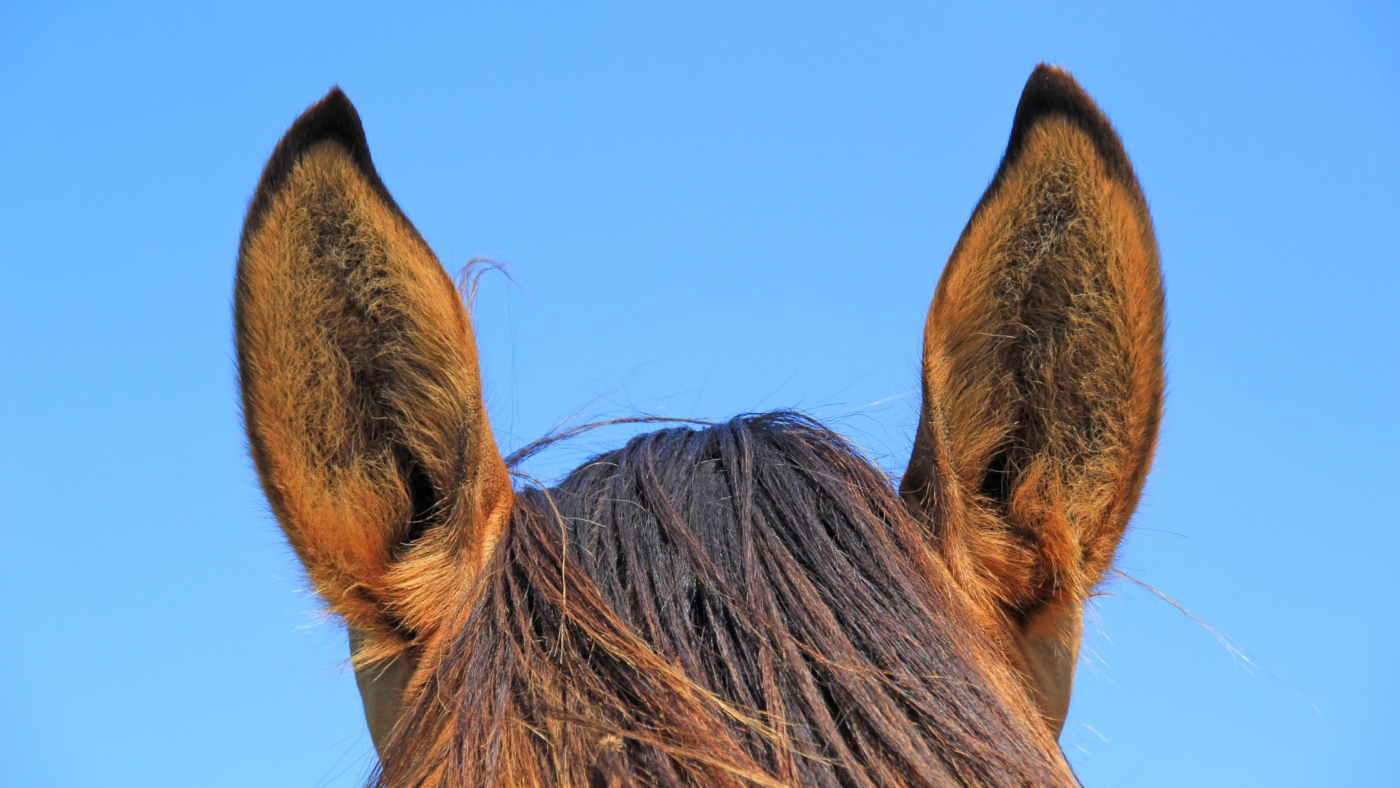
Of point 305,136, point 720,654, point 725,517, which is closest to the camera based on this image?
point 720,654

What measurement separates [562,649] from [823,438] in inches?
24.7

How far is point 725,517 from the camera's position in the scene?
1.50 meters

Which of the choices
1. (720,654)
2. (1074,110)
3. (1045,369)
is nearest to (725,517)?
(720,654)

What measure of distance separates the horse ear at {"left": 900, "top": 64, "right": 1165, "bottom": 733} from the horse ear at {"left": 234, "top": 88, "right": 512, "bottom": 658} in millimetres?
706

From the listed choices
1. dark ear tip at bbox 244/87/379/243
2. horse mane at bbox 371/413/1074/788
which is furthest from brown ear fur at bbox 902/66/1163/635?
dark ear tip at bbox 244/87/379/243

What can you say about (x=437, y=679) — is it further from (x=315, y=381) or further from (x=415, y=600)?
(x=315, y=381)

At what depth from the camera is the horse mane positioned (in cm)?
118

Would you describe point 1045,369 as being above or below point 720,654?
above

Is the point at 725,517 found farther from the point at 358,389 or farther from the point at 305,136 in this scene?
the point at 305,136

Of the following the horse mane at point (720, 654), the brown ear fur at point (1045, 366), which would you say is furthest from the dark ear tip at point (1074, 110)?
the horse mane at point (720, 654)

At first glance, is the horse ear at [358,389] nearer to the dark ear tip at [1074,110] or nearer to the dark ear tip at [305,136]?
the dark ear tip at [305,136]

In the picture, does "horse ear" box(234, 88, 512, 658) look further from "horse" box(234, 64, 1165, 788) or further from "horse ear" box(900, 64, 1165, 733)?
"horse ear" box(900, 64, 1165, 733)

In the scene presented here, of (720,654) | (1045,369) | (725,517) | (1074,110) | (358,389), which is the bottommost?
(720,654)

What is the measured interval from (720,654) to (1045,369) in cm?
66
